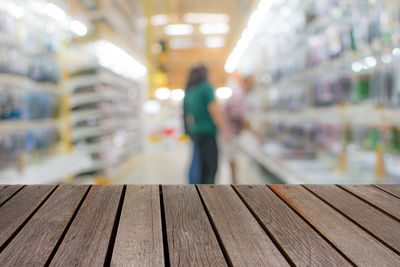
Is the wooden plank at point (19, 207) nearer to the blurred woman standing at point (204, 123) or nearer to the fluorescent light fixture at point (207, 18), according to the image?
the blurred woman standing at point (204, 123)

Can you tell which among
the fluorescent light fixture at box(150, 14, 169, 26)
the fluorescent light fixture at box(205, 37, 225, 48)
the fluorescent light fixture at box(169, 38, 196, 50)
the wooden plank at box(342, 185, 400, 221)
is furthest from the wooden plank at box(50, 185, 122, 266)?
the fluorescent light fixture at box(169, 38, 196, 50)

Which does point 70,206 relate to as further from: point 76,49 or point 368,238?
point 76,49

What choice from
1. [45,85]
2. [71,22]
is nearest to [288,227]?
[45,85]

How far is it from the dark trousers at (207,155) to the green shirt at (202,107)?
0.07m

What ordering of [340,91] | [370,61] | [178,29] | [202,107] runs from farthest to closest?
1. [178,29]
2. [202,107]
3. [340,91]
4. [370,61]

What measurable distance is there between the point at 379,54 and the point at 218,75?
35.8ft

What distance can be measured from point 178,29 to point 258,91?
6406 millimetres

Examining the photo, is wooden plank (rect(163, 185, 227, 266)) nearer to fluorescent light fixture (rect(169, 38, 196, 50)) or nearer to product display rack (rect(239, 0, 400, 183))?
product display rack (rect(239, 0, 400, 183))

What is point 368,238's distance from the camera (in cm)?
84

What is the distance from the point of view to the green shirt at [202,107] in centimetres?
299

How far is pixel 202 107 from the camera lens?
9.86 feet

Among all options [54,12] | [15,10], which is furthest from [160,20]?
[15,10]

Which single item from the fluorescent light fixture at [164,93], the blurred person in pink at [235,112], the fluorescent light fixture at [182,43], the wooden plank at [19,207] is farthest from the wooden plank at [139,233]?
the fluorescent light fixture at [164,93]

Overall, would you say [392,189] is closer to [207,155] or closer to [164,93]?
[207,155]
